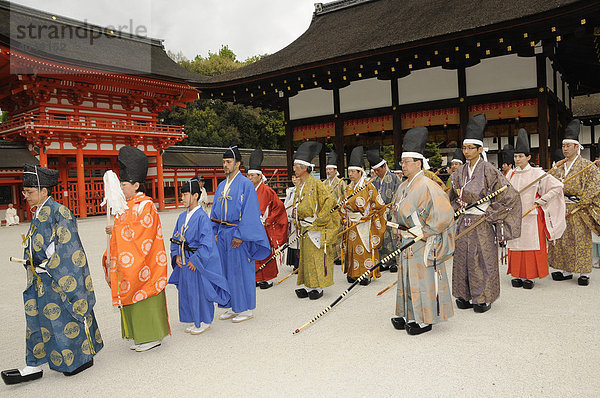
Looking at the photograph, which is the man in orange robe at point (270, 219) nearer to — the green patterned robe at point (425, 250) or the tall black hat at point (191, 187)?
the tall black hat at point (191, 187)

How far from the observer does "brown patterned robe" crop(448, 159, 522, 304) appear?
416 centimetres

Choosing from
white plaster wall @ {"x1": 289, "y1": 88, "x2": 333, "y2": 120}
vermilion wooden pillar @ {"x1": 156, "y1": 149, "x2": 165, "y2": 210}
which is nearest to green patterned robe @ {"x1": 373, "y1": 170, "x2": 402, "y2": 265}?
white plaster wall @ {"x1": 289, "y1": 88, "x2": 333, "y2": 120}

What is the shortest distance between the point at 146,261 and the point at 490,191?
132 inches

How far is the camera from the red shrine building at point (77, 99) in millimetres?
17250

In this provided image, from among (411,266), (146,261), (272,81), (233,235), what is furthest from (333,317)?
(272,81)

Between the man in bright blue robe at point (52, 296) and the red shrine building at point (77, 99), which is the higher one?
the red shrine building at point (77, 99)

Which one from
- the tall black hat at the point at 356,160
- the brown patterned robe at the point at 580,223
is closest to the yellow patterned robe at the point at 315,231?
the tall black hat at the point at 356,160

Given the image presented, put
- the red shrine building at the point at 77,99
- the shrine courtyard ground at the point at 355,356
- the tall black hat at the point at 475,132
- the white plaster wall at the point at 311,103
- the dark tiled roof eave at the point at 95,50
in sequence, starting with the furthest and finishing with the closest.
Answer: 1. the red shrine building at the point at 77,99
2. the dark tiled roof eave at the point at 95,50
3. the white plaster wall at the point at 311,103
4. the tall black hat at the point at 475,132
5. the shrine courtyard ground at the point at 355,356

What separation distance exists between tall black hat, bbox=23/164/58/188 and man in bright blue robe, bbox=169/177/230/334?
110 centimetres

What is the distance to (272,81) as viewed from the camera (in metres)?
11.8

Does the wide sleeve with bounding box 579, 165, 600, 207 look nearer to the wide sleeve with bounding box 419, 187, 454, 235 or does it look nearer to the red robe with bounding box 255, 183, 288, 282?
the wide sleeve with bounding box 419, 187, 454, 235

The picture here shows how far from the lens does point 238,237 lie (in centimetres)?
435

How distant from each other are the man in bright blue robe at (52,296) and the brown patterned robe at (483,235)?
3469 millimetres

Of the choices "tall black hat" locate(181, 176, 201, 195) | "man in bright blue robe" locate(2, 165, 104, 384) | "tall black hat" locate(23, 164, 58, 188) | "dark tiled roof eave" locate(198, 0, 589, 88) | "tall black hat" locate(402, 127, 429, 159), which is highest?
"dark tiled roof eave" locate(198, 0, 589, 88)
